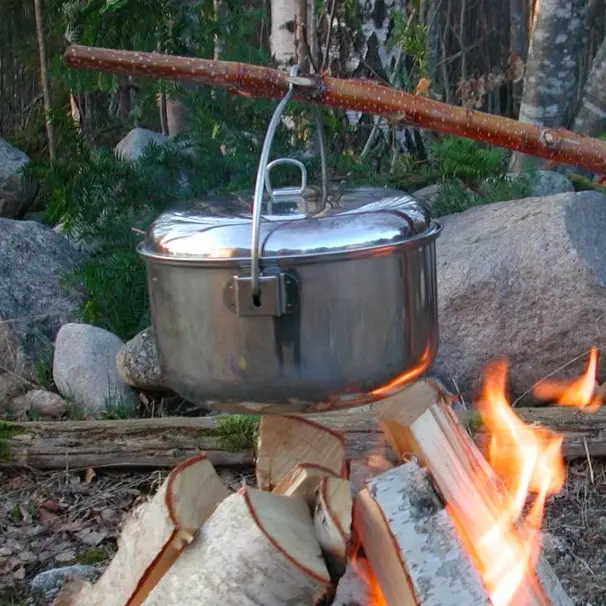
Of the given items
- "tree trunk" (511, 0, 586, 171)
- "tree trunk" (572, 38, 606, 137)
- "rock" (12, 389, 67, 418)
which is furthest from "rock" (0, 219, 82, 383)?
"tree trunk" (572, 38, 606, 137)

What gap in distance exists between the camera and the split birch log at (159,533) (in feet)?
6.14

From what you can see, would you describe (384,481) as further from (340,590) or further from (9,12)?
(9,12)

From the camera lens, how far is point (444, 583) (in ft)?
5.97

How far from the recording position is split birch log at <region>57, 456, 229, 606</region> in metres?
1.87

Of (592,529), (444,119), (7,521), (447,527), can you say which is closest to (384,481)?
(447,527)

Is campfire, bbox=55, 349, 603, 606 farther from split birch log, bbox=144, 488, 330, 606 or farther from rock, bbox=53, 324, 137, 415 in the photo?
rock, bbox=53, 324, 137, 415

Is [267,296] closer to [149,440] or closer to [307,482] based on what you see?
[307,482]

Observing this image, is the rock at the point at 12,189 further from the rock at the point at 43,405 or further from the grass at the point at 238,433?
the grass at the point at 238,433

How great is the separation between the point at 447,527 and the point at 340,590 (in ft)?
0.88

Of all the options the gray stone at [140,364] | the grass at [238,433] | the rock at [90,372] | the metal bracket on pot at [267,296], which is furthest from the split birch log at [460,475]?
the rock at [90,372]

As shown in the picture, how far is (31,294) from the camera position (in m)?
4.34

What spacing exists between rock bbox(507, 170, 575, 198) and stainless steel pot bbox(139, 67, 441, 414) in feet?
10.3

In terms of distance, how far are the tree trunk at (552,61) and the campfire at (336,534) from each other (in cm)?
340

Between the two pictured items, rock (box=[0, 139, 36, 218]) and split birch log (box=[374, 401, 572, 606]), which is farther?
rock (box=[0, 139, 36, 218])
